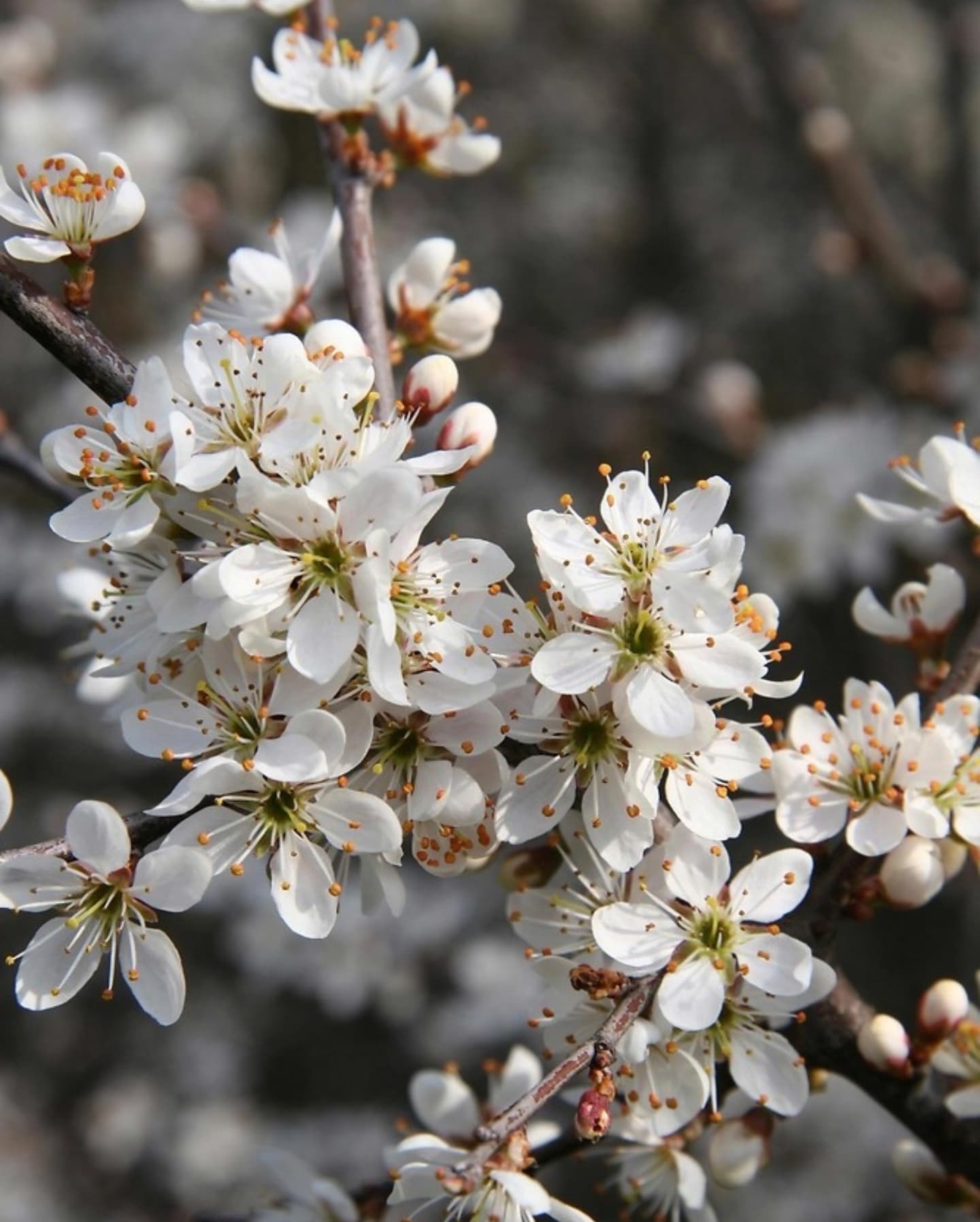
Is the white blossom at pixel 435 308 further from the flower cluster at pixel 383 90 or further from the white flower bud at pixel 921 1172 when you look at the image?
the white flower bud at pixel 921 1172

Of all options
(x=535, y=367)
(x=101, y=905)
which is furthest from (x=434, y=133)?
(x=535, y=367)

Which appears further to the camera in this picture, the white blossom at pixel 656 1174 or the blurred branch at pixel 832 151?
the blurred branch at pixel 832 151

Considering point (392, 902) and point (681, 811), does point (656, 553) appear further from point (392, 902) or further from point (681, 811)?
point (392, 902)

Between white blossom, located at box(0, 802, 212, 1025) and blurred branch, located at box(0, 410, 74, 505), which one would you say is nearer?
white blossom, located at box(0, 802, 212, 1025)

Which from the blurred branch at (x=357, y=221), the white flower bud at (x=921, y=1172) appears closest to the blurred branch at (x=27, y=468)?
the blurred branch at (x=357, y=221)

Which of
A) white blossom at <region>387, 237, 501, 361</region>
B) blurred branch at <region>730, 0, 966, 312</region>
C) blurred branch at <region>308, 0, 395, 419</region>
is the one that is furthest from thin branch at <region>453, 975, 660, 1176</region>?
blurred branch at <region>730, 0, 966, 312</region>

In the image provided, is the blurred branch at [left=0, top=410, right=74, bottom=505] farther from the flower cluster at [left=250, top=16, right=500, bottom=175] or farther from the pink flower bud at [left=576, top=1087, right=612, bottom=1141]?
the pink flower bud at [left=576, top=1087, right=612, bottom=1141]

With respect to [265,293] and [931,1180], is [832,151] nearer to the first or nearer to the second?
[265,293]
